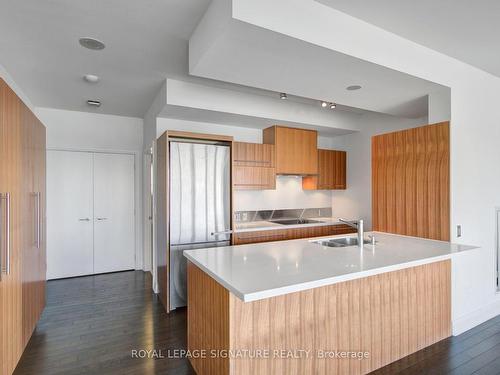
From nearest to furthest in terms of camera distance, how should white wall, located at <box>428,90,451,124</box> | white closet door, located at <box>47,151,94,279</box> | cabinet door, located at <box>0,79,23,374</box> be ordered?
1. cabinet door, located at <box>0,79,23,374</box>
2. white wall, located at <box>428,90,451,124</box>
3. white closet door, located at <box>47,151,94,279</box>

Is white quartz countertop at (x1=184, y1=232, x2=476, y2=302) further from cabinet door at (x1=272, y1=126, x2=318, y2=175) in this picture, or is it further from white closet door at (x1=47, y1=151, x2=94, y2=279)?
white closet door at (x1=47, y1=151, x2=94, y2=279)

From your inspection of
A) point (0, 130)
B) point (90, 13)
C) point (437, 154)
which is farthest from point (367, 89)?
point (0, 130)

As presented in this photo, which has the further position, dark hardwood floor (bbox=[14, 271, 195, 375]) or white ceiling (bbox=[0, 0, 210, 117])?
dark hardwood floor (bbox=[14, 271, 195, 375])

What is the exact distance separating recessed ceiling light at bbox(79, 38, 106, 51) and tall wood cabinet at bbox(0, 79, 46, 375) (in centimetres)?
74

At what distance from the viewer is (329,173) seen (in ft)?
16.1

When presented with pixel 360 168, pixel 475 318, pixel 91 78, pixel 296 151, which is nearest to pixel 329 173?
pixel 360 168

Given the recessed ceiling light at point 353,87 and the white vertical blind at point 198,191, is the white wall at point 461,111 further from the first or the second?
the white vertical blind at point 198,191

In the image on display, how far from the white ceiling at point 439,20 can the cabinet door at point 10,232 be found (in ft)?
7.44

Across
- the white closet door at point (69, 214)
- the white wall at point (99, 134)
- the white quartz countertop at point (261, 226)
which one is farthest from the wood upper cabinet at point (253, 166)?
the white closet door at point (69, 214)

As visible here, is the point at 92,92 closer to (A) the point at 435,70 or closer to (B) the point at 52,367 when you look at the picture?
(B) the point at 52,367

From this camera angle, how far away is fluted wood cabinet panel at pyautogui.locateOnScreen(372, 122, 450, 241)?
273 centimetres

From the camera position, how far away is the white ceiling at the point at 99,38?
2.03 metres

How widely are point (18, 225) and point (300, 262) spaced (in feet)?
6.88

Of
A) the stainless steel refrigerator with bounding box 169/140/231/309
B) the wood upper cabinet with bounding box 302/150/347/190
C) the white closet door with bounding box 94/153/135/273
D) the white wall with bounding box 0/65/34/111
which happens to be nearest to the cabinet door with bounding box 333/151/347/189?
the wood upper cabinet with bounding box 302/150/347/190
